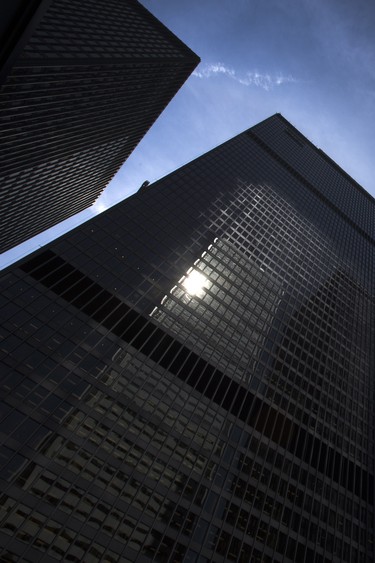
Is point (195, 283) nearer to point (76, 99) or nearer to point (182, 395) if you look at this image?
point (182, 395)

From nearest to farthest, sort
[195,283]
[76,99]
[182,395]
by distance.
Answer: [182,395]
[195,283]
[76,99]

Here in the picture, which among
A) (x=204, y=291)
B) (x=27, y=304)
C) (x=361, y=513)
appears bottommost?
(x=27, y=304)

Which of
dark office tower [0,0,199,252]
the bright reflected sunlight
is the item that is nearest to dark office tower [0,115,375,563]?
the bright reflected sunlight

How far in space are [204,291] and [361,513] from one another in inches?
1791

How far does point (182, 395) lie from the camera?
5662 cm

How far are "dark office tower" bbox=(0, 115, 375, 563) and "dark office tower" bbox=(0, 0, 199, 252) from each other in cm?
2172

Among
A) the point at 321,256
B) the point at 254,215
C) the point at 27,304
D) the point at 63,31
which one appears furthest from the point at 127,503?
the point at 321,256

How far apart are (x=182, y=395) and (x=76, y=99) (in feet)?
191

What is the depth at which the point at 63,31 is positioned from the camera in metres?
65.8

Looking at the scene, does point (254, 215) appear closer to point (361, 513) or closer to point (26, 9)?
point (361, 513)

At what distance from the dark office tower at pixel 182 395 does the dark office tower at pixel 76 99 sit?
2172 centimetres

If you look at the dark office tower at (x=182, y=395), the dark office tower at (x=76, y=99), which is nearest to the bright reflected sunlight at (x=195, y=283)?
the dark office tower at (x=182, y=395)

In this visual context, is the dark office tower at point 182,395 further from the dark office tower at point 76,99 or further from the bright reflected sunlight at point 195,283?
the dark office tower at point 76,99

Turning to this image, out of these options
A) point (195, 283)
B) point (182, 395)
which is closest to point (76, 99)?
point (195, 283)
